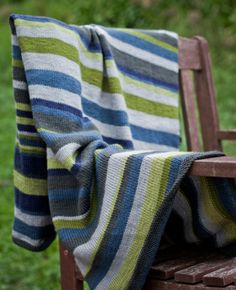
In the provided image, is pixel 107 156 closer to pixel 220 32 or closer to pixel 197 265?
pixel 197 265

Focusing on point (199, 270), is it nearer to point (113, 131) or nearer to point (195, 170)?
point (195, 170)

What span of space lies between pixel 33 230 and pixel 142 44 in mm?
837

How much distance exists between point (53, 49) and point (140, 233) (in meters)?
0.64

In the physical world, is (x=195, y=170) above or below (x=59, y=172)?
above

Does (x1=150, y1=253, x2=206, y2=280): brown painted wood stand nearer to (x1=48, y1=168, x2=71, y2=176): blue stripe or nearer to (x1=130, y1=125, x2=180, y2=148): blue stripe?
(x1=48, y1=168, x2=71, y2=176): blue stripe

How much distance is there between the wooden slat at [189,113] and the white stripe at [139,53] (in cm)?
13

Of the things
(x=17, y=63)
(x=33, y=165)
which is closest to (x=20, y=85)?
(x=17, y=63)

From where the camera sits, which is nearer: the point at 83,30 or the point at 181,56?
the point at 83,30

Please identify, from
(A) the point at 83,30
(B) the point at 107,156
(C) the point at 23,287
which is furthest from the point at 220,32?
(B) the point at 107,156

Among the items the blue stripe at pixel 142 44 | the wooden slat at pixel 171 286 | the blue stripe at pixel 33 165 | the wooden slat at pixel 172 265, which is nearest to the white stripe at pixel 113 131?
the blue stripe at pixel 33 165

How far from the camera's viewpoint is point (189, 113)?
308 centimetres

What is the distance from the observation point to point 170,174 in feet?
6.60

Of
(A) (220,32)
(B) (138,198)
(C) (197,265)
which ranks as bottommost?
(A) (220,32)

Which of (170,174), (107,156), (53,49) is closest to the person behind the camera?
(170,174)
